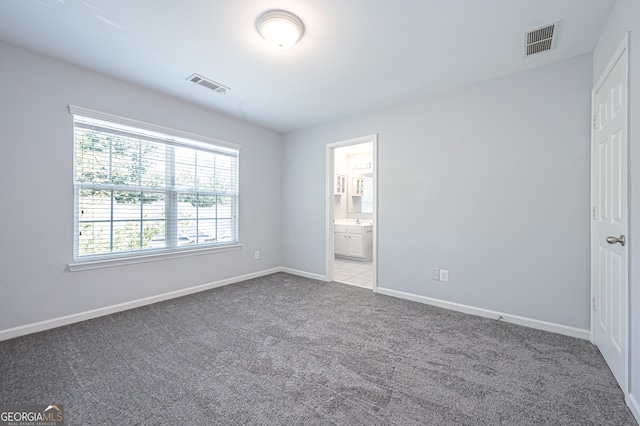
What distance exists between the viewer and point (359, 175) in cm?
724

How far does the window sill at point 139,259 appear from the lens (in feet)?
9.22

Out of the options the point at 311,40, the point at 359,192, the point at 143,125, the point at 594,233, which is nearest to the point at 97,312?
the point at 143,125

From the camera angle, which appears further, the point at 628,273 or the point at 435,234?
the point at 435,234

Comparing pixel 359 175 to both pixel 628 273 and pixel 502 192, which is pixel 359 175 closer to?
pixel 502 192

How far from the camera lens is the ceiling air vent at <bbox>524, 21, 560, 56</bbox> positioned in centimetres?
218

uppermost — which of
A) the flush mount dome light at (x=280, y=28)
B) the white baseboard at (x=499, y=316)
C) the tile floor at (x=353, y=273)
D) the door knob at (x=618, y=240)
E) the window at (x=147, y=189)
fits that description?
the flush mount dome light at (x=280, y=28)

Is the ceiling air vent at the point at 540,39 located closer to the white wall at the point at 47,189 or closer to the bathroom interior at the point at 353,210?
the bathroom interior at the point at 353,210

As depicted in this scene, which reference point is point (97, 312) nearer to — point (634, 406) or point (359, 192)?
point (634, 406)

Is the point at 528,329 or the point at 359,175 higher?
the point at 359,175

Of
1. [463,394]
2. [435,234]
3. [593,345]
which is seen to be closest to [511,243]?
[435,234]

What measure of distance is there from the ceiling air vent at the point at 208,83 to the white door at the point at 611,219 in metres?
3.56

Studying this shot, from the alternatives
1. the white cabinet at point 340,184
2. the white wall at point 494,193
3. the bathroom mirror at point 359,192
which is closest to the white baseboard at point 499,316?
the white wall at point 494,193

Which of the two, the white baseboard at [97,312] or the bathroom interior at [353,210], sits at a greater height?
the bathroom interior at [353,210]

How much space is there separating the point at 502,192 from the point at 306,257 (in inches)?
122
